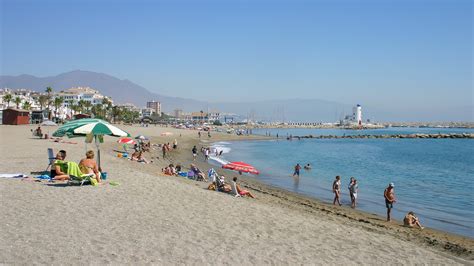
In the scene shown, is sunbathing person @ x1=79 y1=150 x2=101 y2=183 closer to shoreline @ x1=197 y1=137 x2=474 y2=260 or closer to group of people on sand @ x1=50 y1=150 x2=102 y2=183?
group of people on sand @ x1=50 y1=150 x2=102 y2=183

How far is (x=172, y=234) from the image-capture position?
827 cm

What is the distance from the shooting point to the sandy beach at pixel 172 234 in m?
6.99

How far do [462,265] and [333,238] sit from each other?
2570 millimetres

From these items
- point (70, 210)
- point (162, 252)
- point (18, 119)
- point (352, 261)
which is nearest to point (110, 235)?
point (162, 252)

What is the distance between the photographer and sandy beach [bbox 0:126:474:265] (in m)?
6.99

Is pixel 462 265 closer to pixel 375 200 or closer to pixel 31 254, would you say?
pixel 31 254

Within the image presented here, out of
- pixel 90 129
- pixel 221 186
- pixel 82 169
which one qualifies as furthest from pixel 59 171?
pixel 221 186

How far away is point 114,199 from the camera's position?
10.8 metres

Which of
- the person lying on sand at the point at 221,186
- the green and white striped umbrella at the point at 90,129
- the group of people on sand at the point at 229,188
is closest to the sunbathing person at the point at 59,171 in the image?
the green and white striped umbrella at the point at 90,129

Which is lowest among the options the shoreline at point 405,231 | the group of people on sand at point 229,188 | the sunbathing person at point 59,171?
the shoreline at point 405,231

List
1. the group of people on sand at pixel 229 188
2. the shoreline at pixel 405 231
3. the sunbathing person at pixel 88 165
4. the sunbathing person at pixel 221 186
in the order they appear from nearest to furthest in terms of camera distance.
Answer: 1. the shoreline at pixel 405 231
2. the sunbathing person at pixel 88 165
3. the group of people on sand at pixel 229 188
4. the sunbathing person at pixel 221 186

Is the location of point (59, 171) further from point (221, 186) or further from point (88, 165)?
point (221, 186)

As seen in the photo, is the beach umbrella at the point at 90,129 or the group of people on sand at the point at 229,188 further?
the group of people on sand at the point at 229,188

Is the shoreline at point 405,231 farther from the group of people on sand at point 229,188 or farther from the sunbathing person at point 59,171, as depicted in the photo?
the sunbathing person at point 59,171
